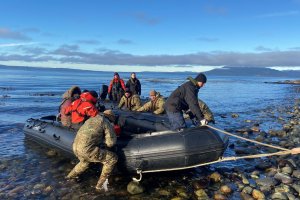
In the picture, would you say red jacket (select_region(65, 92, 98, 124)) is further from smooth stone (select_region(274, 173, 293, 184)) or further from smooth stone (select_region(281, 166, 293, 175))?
smooth stone (select_region(281, 166, 293, 175))

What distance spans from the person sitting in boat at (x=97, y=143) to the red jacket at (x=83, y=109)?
0.28 m

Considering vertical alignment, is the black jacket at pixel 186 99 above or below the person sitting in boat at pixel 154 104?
above

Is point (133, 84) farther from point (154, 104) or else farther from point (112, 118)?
point (112, 118)

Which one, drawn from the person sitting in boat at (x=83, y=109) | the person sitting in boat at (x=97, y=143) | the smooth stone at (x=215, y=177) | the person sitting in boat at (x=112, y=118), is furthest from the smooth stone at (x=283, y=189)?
the person sitting in boat at (x=83, y=109)

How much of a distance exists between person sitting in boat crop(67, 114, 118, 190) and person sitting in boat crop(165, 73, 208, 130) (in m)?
1.75

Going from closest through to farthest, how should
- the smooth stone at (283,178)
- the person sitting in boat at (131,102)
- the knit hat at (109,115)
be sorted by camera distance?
1. the smooth stone at (283,178)
2. the knit hat at (109,115)
3. the person sitting in boat at (131,102)

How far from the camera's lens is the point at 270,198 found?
7242 mm

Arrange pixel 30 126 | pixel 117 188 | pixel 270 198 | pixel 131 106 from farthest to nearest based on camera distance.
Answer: pixel 131 106 → pixel 30 126 → pixel 117 188 → pixel 270 198

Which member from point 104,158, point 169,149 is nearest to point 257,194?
point 169,149

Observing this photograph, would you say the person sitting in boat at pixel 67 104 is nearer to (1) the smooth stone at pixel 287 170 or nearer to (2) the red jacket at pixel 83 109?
(2) the red jacket at pixel 83 109

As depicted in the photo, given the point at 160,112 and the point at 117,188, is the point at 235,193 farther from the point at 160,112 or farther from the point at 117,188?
the point at 160,112

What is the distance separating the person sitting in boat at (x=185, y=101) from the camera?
817 cm

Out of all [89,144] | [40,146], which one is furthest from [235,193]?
[40,146]

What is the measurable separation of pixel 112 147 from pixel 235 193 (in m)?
3.22
